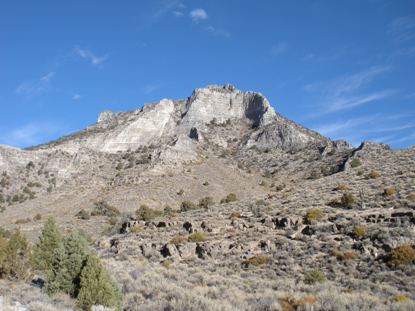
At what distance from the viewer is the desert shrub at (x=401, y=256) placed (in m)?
16.8

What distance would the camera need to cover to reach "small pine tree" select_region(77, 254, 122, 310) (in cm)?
1165

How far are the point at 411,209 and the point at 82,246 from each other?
16.6 metres

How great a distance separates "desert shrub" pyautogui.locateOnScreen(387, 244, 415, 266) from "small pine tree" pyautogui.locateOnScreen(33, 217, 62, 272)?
517 inches

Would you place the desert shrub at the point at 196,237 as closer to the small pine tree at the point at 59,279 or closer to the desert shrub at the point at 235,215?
the desert shrub at the point at 235,215

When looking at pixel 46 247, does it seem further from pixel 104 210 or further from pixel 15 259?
pixel 104 210

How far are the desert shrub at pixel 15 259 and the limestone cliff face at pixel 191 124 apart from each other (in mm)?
53743

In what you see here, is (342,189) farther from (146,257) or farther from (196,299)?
(196,299)

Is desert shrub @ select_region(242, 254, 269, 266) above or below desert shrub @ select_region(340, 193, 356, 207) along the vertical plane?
below

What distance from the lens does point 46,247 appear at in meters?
19.4

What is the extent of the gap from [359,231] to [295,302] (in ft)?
34.2

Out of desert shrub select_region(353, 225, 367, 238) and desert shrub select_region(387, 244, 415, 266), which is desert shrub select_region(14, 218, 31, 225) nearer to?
desert shrub select_region(353, 225, 367, 238)

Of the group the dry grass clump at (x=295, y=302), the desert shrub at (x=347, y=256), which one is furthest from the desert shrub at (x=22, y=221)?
the dry grass clump at (x=295, y=302)

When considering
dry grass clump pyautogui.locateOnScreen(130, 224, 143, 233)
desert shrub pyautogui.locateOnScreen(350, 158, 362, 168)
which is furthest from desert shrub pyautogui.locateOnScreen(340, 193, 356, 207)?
desert shrub pyautogui.locateOnScreen(350, 158, 362, 168)

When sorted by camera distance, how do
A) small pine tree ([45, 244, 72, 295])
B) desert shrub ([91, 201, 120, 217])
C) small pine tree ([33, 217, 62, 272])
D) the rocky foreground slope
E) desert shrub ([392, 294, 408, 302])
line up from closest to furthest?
1. desert shrub ([392, 294, 408, 302])
2. small pine tree ([45, 244, 72, 295])
3. the rocky foreground slope
4. small pine tree ([33, 217, 62, 272])
5. desert shrub ([91, 201, 120, 217])
